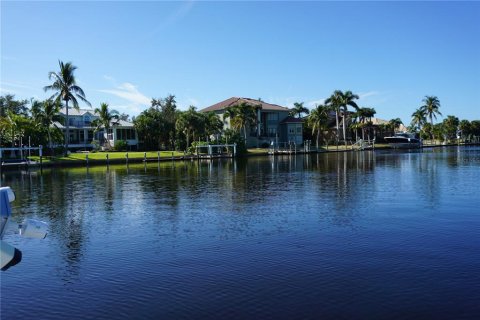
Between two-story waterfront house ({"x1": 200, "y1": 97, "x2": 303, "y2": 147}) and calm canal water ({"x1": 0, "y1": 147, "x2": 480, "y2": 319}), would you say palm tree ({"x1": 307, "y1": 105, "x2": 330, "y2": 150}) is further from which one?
calm canal water ({"x1": 0, "y1": 147, "x2": 480, "y2": 319})

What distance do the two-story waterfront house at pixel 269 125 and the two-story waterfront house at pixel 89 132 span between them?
19095 millimetres

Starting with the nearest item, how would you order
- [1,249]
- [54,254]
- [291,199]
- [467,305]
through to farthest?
1. [1,249]
2. [467,305]
3. [54,254]
4. [291,199]

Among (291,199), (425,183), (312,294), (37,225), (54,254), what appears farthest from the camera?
(425,183)

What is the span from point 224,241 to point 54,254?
5.92m

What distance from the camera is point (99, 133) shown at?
9744cm

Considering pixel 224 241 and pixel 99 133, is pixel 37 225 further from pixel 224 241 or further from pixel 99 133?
pixel 99 133

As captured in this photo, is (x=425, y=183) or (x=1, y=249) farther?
(x=425, y=183)

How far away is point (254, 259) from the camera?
47.2ft

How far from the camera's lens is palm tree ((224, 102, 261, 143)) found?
298 feet

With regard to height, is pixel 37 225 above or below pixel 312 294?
above

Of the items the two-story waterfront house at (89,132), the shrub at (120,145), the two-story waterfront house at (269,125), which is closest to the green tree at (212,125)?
the two-story waterfront house at (269,125)

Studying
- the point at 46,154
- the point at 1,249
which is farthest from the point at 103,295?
the point at 46,154

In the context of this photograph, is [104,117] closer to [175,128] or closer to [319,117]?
[175,128]

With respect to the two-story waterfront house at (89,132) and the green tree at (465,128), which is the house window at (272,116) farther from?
the green tree at (465,128)
